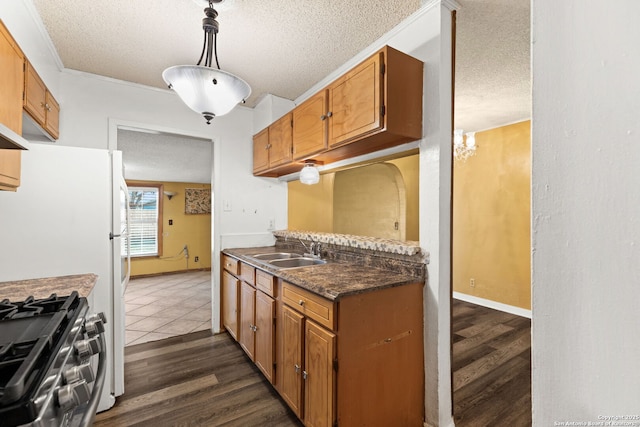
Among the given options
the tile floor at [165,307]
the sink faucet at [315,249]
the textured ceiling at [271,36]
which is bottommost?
the tile floor at [165,307]

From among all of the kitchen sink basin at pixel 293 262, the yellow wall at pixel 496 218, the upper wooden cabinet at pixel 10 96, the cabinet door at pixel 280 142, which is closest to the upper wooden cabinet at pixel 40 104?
the upper wooden cabinet at pixel 10 96

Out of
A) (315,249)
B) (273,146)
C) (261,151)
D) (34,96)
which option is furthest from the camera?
(261,151)

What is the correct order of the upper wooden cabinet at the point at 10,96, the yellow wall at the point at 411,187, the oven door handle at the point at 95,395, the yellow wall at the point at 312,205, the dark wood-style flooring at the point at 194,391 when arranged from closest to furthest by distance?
the oven door handle at the point at 95,395, the upper wooden cabinet at the point at 10,96, the dark wood-style flooring at the point at 194,391, the yellow wall at the point at 411,187, the yellow wall at the point at 312,205

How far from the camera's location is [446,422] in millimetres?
1610

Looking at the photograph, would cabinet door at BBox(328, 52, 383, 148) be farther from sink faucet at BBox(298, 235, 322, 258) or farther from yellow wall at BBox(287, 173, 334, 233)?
yellow wall at BBox(287, 173, 334, 233)

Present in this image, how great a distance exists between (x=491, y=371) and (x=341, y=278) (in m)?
1.62

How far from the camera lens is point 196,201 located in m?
6.56

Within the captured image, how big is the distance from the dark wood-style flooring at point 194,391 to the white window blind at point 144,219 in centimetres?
388

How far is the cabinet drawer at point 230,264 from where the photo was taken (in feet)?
8.60

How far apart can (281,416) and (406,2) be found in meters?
2.63

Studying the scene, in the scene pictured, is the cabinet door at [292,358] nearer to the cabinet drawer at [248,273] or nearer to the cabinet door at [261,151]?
the cabinet drawer at [248,273]

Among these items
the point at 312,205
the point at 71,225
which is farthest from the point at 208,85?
the point at 312,205

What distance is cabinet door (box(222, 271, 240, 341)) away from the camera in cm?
263

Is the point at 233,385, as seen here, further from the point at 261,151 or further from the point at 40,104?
the point at 40,104
